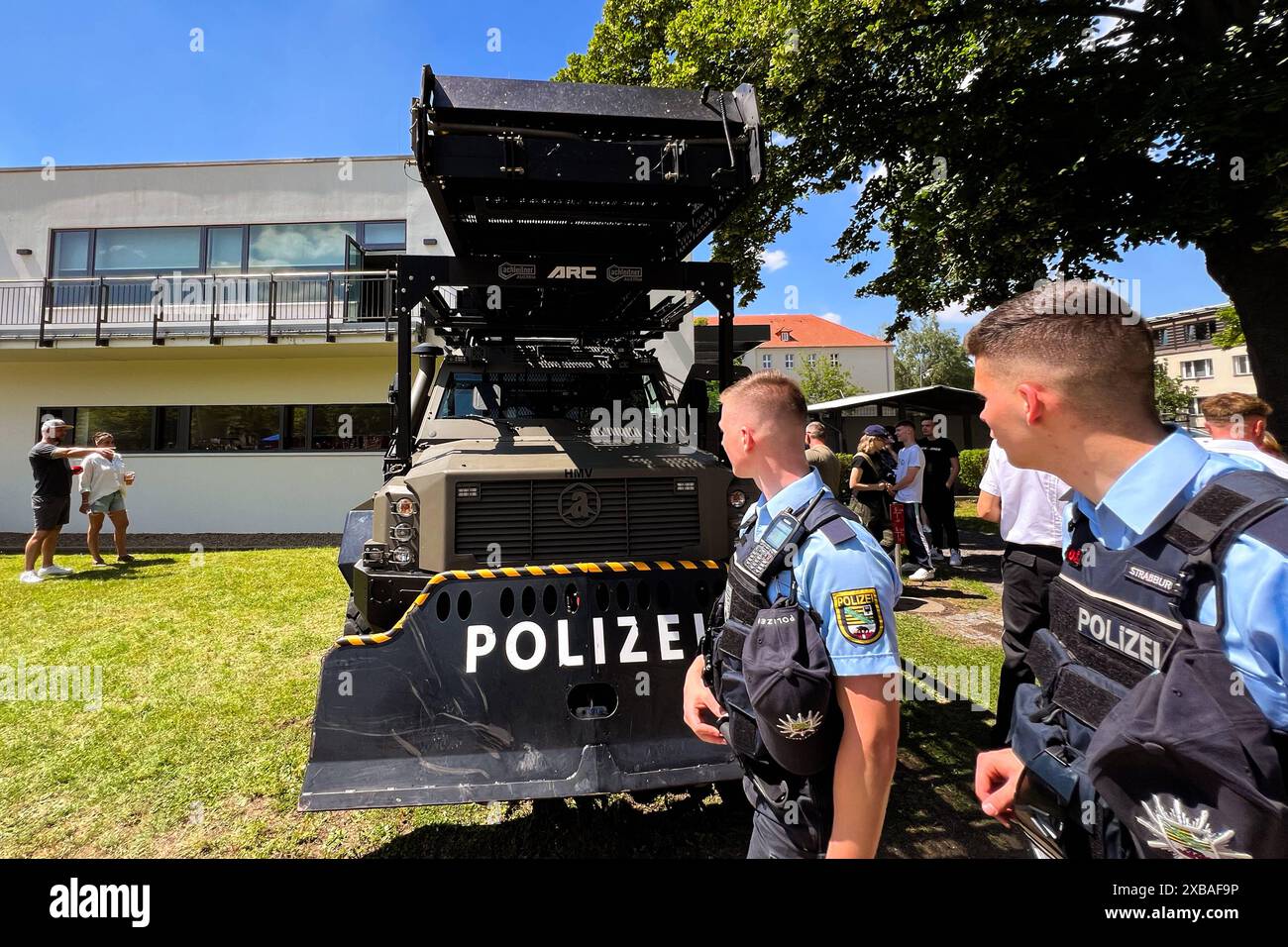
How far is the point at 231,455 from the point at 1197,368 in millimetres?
58883

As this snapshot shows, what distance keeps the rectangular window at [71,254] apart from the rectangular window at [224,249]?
289 centimetres

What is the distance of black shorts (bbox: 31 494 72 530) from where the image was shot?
8.34 m

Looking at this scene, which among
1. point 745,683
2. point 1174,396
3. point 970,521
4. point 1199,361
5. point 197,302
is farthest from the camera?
point 1199,361

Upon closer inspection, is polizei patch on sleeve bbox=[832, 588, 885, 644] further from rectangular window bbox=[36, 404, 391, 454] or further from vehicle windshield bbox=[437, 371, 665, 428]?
rectangular window bbox=[36, 404, 391, 454]

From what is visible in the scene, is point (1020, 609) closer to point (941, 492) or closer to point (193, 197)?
point (941, 492)

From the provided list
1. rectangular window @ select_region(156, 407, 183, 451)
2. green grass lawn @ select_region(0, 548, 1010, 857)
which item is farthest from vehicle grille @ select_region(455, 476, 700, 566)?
rectangular window @ select_region(156, 407, 183, 451)

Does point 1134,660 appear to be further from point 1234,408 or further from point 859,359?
point 859,359

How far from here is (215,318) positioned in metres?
13.0

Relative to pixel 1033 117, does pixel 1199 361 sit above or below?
above

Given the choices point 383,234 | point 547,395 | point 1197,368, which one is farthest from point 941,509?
point 1197,368

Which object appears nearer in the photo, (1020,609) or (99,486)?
(1020,609)

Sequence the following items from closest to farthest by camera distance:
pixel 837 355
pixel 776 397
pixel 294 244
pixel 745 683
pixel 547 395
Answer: pixel 745 683
pixel 776 397
pixel 547 395
pixel 294 244
pixel 837 355

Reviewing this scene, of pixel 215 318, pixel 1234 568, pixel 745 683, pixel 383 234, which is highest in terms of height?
pixel 383 234
